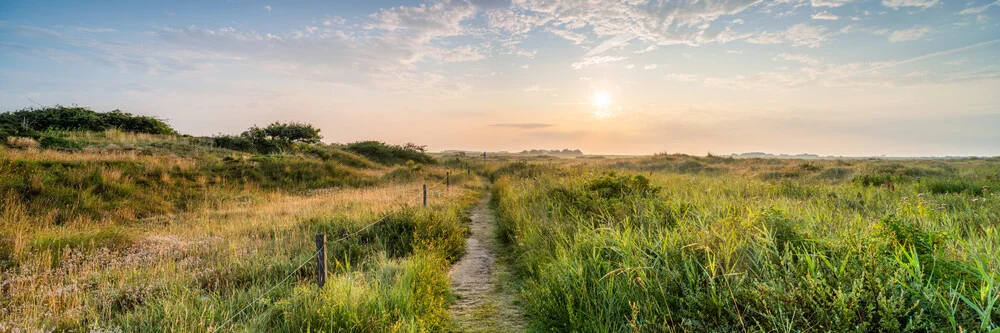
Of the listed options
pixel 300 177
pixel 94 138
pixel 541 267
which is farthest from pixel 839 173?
pixel 94 138

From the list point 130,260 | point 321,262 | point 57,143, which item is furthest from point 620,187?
point 57,143

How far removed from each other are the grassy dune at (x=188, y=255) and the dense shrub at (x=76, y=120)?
1553 cm

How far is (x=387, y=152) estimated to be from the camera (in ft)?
149

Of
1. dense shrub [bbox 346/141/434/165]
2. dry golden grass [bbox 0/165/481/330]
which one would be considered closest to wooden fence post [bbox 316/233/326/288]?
dry golden grass [bbox 0/165/481/330]

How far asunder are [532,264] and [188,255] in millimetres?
6269

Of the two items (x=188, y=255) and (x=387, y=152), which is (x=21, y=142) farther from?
(x=387, y=152)

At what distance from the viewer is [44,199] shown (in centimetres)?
1140

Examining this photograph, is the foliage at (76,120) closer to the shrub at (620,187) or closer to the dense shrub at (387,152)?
the dense shrub at (387,152)

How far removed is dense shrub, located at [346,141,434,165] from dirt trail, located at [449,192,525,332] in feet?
117

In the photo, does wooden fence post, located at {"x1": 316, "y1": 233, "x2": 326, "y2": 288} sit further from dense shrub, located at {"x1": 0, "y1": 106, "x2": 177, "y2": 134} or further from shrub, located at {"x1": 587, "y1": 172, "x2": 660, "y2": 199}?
dense shrub, located at {"x1": 0, "y1": 106, "x2": 177, "y2": 134}

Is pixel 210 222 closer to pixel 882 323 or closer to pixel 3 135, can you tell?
pixel 882 323

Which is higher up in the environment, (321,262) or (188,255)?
(321,262)

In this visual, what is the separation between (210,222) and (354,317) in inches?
353

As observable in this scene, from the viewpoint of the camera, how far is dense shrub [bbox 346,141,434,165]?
44188mm
